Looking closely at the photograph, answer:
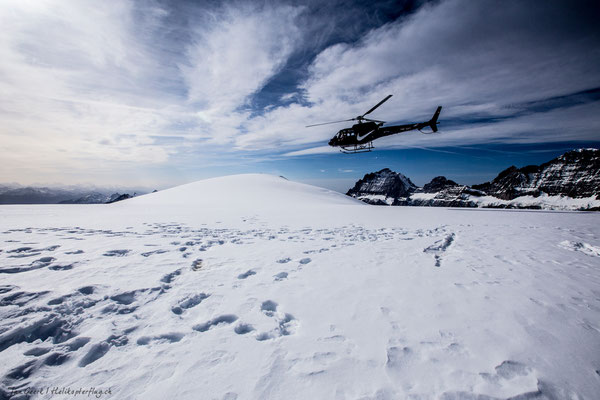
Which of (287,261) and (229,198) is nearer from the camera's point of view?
(287,261)

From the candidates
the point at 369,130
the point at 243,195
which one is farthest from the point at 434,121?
the point at 243,195

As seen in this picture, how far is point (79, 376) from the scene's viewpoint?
8.12 feet

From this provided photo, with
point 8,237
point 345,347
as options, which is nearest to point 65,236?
point 8,237

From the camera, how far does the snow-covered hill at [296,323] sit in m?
2.46

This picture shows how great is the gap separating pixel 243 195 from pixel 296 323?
28163 millimetres

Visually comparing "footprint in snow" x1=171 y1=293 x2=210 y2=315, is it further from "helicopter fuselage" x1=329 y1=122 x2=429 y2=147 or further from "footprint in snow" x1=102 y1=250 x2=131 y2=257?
"helicopter fuselage" x1=329 y1=122 x2=429 y2=147

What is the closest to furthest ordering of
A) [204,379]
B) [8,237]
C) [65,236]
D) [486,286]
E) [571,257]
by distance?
[204,379]
[486,286]
[571,257]
[8,237]
[65,236]

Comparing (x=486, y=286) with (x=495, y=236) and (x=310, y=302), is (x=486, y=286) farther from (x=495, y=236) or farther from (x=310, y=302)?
(x=495, y=236)

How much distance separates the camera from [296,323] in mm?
3592

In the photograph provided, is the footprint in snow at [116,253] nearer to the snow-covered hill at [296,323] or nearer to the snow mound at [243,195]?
the snow-covered hill at [296,323]

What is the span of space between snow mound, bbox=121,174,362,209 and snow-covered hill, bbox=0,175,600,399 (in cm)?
1773

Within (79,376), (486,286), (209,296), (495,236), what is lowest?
(495,236)

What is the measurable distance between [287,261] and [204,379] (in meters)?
3.95

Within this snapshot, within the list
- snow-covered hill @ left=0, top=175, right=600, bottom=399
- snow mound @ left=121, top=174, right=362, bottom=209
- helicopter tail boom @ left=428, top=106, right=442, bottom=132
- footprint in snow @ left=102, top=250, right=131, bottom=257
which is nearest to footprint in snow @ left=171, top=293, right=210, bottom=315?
snow-covered hill @ left=0, top=175, right=600, bottom=399
